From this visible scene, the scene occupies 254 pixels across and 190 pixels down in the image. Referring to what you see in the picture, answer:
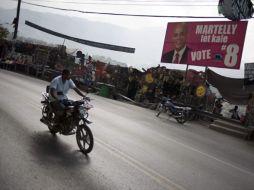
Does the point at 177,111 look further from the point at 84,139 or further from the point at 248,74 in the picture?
the point at 84,139

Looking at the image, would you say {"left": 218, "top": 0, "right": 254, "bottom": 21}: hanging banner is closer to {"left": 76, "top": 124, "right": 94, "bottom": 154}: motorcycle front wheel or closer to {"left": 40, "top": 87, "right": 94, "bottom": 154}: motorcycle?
{"left": 40, "top": 87, "right": 94, "bottom": 154}: motorcycle

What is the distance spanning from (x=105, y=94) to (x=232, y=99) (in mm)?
9364

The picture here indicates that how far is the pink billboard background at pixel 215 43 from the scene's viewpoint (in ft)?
85.2

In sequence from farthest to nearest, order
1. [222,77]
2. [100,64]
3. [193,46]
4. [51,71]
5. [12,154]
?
[51,71] → [100,64] → [193,46] → [222,77] → [12,154]

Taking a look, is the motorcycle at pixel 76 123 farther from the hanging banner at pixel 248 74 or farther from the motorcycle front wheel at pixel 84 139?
the hanging banner at pixel 248 74

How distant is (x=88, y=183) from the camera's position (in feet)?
22.6

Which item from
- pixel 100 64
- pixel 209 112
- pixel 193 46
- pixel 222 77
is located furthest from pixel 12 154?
pixel 100 64

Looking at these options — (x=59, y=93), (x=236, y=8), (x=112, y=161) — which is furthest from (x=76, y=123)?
(x=236, y=8)

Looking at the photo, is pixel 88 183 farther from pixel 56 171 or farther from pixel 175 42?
pixel 175 42

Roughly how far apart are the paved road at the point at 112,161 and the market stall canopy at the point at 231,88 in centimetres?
865

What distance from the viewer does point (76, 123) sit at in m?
9.70

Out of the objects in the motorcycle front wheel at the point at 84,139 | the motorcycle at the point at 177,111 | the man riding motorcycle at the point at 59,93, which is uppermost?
the man riding motorcycle at the point at 59,93

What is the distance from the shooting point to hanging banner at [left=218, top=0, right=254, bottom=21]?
25.0 meters

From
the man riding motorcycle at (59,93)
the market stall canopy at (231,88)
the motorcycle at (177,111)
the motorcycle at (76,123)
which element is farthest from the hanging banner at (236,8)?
the motorcycle at (76,123)
